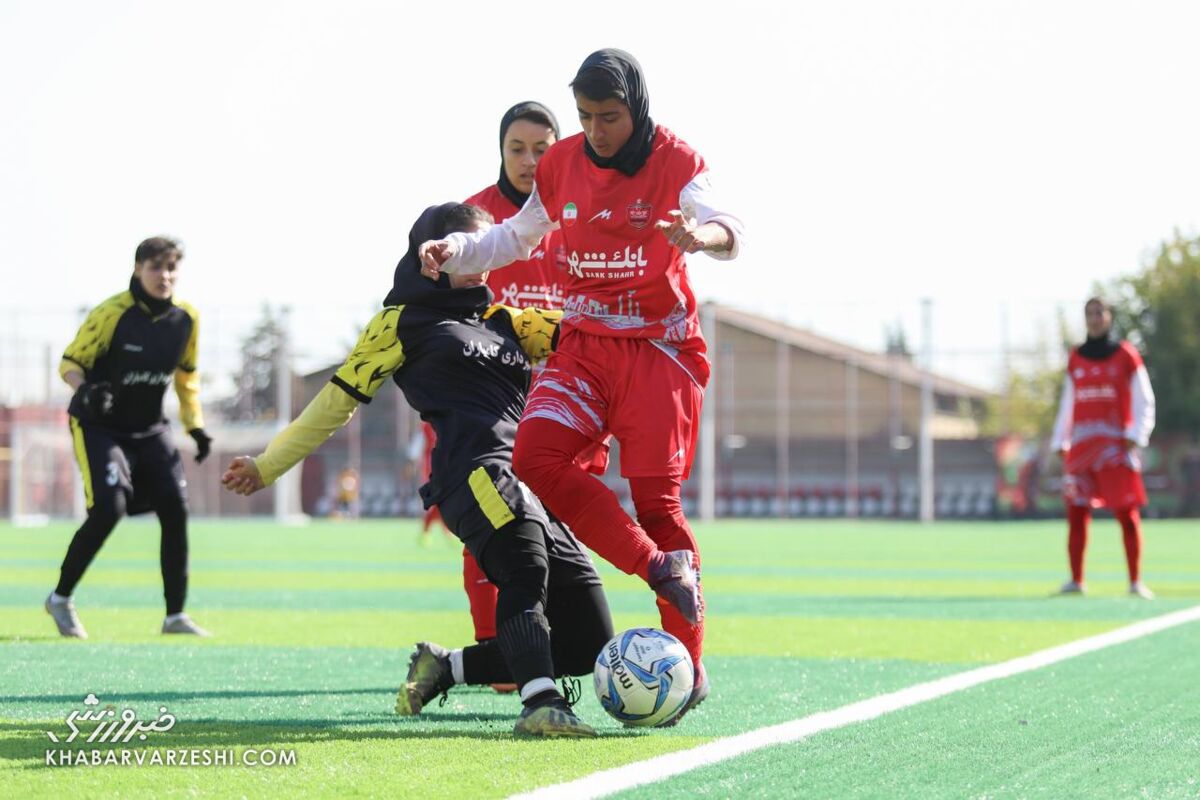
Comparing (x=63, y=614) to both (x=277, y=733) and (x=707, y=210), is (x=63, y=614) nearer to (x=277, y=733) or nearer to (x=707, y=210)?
(x=277, y=733)

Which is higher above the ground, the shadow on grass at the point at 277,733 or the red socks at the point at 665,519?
the red socks at the point at 665,519

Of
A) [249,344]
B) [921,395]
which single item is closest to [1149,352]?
[921,395]

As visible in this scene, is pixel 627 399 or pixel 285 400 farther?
pixel 285 400

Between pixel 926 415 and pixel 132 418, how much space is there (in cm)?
3975

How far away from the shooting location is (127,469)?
973cm

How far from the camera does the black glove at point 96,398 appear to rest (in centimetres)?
933

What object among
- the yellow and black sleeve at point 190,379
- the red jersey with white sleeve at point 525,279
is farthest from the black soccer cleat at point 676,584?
the yellow and black sleeve at point 190,379

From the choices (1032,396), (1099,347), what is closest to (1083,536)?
(1099,347)

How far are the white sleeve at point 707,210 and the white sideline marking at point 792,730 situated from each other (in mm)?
1528

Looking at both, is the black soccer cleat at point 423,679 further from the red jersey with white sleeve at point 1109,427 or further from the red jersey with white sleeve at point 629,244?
the red jersey with white sleeve at point 1109,427

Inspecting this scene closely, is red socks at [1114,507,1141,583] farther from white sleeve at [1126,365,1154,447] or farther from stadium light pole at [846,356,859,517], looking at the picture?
stadium light pole at [846,356,859,517]

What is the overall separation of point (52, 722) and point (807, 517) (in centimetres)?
4822

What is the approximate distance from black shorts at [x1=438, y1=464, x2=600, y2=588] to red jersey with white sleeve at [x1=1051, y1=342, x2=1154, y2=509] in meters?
8.59

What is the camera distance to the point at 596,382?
5.93 metres
